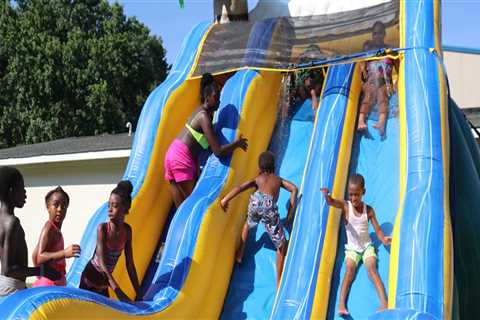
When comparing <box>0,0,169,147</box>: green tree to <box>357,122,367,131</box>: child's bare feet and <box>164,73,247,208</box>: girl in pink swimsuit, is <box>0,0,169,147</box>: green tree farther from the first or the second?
<box>357,122,367,131</box>: child's bare feet

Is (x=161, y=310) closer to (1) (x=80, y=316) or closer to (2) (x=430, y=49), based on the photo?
(1) (x=80, y=316)

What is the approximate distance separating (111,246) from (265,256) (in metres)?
1.19

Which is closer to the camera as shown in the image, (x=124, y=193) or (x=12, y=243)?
(x=12, y=243)

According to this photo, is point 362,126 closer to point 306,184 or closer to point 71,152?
point 306,184

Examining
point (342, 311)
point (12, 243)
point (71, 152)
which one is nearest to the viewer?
point (12, 243)

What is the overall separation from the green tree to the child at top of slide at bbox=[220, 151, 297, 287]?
738 inches

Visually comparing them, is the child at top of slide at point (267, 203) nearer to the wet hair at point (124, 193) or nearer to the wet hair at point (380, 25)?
the wet hair at point (124, 193)

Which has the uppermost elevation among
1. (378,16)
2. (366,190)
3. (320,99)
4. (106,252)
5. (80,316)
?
(378,16)

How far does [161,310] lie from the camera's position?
4.46 metres

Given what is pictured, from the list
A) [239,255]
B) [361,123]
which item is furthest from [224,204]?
[361,123]

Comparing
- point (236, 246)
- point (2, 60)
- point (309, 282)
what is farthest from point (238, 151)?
point (2, 60)

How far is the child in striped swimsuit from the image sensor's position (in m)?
4.62

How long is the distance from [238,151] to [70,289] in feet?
6.98

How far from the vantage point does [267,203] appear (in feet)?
16.6
